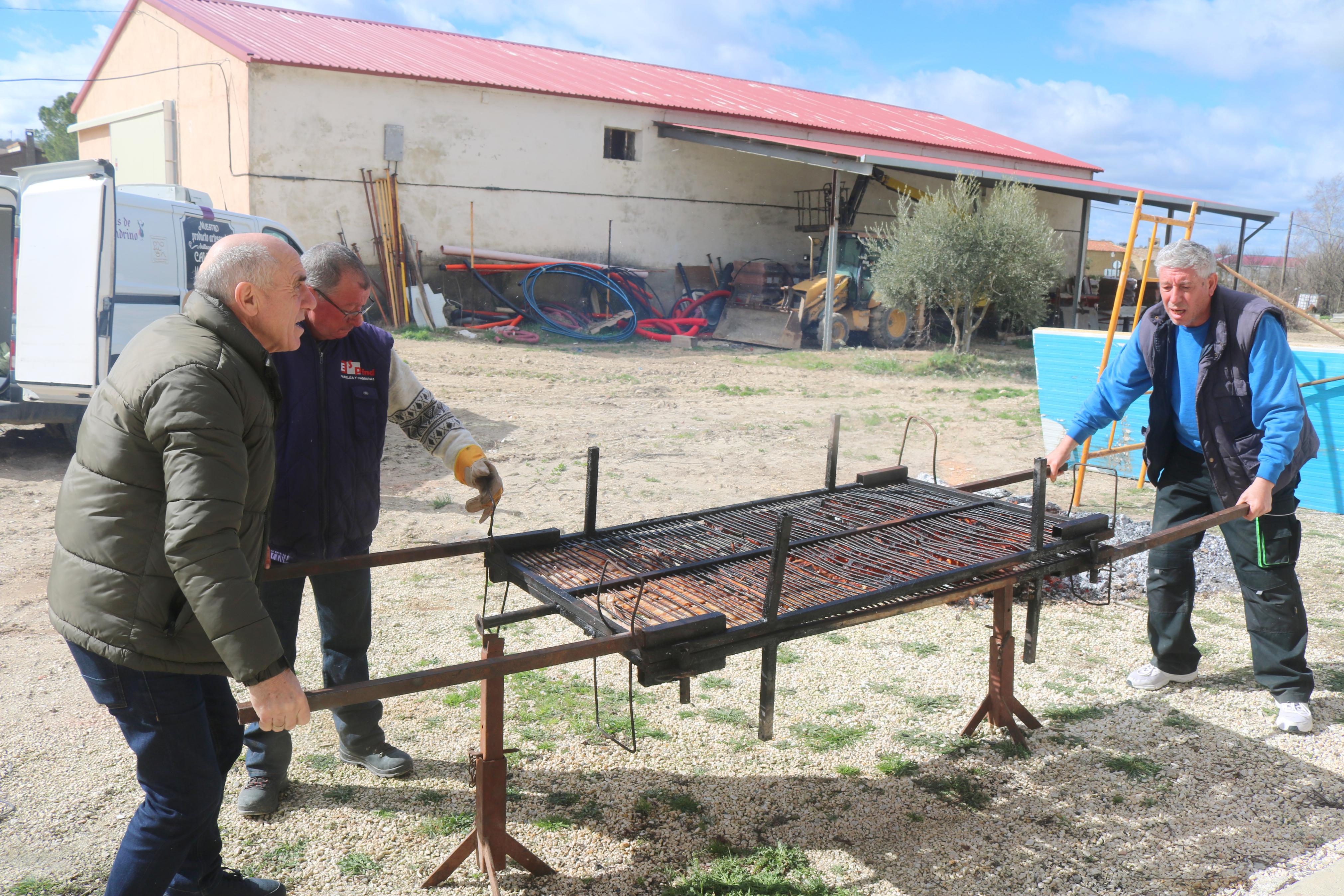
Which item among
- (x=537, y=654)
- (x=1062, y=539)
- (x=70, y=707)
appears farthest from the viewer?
(x=70, y=707)

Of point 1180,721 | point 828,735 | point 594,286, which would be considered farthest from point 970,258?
point 828,735

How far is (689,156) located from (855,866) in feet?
64.5

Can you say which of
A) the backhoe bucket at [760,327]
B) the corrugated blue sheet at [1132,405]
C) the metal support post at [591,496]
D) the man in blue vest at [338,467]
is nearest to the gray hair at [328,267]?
the man in blue vest at [338,467]

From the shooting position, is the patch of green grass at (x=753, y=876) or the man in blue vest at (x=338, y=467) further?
the man in blue vest at (x=338, y=467)

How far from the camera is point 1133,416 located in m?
7.83

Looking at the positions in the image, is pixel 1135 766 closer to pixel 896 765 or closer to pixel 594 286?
pixel 896 765

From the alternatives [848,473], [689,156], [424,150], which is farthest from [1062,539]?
[689,156]

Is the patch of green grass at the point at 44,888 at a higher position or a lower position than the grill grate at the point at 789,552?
lower

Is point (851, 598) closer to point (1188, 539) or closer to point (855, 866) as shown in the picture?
→ point (855, 866)

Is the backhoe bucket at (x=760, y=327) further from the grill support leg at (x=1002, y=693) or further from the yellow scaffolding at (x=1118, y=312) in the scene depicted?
the grill support leg at (x=1002, y=693)

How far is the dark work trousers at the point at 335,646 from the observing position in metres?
3.13

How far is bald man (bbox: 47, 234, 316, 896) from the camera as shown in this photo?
6.41ft

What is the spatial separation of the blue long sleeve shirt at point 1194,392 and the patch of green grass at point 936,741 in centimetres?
131

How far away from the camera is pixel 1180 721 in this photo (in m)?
3.96
